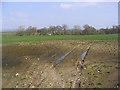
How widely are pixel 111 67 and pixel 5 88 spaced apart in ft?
14.3

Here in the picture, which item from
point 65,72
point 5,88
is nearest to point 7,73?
point 5,88

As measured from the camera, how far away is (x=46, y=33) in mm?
32406

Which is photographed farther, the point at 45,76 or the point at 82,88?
the point at 45,76

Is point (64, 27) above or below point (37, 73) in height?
above

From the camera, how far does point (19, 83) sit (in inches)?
177

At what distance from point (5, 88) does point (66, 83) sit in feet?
7.14

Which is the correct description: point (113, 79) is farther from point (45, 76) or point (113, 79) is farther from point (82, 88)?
point (45, 76)

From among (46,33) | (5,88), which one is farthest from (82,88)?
(46,33)

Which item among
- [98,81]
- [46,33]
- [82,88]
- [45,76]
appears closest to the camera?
[82,88]

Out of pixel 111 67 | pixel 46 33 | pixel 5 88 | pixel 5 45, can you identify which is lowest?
pixel 5 88

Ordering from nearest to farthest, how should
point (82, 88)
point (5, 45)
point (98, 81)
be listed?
point (82, 88) < point (98, 81) < point (5, 45)

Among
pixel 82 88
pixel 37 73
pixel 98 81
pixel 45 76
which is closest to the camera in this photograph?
pixel 82 88

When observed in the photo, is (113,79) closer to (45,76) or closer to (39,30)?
(45,76)

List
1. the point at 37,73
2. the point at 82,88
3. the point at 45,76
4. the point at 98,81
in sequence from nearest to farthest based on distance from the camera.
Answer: the point at 82,88 < the point at 98,81 < the point at 45,76 < the point at 37,73
